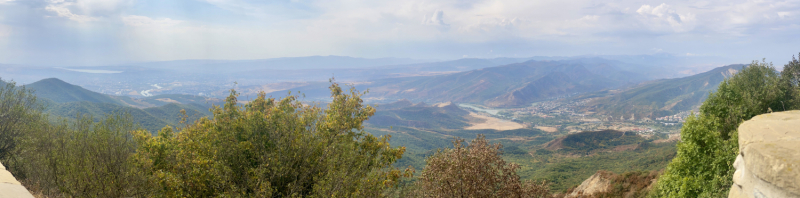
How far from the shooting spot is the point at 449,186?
11.9m

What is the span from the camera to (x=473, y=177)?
11.9 metres

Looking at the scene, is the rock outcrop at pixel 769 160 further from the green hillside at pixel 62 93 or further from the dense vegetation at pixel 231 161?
the green hillside at pixel 62 93

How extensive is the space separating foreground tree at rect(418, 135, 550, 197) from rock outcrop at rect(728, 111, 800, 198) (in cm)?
596

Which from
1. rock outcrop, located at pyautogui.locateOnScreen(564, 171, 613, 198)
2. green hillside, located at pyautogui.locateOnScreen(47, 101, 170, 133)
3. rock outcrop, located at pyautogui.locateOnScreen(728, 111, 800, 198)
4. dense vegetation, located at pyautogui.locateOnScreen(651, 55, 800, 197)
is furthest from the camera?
green hillside, located at pyautogui.locateOnScreen(47, 101, 170, 133)

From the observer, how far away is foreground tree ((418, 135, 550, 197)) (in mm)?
11797

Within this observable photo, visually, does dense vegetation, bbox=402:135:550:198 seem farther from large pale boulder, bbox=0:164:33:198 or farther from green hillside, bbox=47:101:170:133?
green hillside, bbox=47:101:170:133

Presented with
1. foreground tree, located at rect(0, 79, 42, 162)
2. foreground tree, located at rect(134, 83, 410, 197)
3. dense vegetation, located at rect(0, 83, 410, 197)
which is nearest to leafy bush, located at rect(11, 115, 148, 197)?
dense vegetation, located at rect(0, 83, 410, 197)

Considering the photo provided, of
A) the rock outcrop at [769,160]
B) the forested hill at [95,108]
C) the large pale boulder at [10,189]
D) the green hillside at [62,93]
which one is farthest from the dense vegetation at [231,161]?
the green hillside at [62,93]

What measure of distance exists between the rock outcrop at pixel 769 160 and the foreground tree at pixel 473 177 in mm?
5962

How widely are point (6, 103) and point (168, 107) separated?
140 metres

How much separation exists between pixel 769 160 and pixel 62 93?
27356 centimetres

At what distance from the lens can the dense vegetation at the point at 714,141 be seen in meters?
18.2

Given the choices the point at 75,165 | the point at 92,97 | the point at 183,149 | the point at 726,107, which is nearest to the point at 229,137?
the point at 183,149

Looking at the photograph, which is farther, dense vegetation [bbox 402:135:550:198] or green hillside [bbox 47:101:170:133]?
green hillside [bbox 47:101:170:133]
